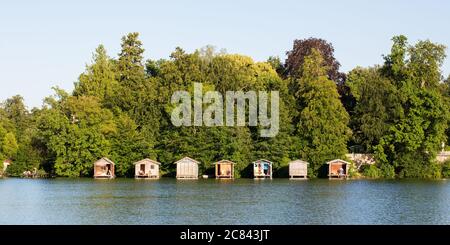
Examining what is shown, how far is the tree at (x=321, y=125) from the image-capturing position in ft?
220

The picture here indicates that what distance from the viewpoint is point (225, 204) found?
4088cm

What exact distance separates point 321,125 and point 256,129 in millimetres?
5753

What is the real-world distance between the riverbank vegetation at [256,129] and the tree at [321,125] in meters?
0.08

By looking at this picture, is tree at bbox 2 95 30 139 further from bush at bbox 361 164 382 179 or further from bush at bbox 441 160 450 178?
bush at bbox 441 160 450 178

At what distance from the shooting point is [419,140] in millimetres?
66562

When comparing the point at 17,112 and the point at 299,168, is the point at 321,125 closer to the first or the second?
the point at 299,168

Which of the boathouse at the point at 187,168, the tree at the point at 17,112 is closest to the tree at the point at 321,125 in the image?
the boathouse at the point at 187,168

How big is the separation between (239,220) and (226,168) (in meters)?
33.8

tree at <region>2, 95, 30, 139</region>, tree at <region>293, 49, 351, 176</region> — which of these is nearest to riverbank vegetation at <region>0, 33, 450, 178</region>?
tree at <region>293, 49, 351, 176</region>

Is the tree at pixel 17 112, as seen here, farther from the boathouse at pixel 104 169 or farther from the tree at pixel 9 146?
the boathouse at pixel 104 169
